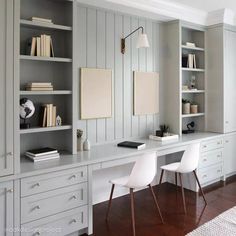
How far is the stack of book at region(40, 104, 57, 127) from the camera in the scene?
285cm

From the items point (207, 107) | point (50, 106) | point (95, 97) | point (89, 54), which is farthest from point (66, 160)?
point (207, 107)

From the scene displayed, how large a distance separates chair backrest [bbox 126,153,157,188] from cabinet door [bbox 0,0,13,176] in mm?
1148

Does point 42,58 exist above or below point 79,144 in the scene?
above

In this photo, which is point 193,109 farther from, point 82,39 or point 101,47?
point 82,39

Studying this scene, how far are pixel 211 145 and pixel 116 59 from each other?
6.16ft

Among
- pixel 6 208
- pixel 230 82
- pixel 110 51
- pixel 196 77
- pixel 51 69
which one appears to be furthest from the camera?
pixel 196 77

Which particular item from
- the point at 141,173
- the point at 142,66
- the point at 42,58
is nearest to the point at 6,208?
the point at 141,173

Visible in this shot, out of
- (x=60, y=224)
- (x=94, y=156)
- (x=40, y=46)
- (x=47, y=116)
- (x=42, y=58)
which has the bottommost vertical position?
(x=60, y=224)

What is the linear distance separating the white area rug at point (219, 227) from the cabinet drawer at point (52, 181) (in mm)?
1193

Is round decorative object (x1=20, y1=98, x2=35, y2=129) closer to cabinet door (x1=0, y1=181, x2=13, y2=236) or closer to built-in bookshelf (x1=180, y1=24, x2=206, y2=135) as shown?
cabinet door (x1=0, y1=181, x2=13, y2=236)

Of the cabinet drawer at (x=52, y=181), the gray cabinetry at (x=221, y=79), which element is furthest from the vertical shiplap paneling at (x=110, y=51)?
the gray cabinetry at (x=221, y=79)

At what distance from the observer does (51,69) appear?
308cm

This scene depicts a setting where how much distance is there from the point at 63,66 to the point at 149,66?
1475 millimetres

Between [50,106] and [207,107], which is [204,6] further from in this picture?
[50,106]
